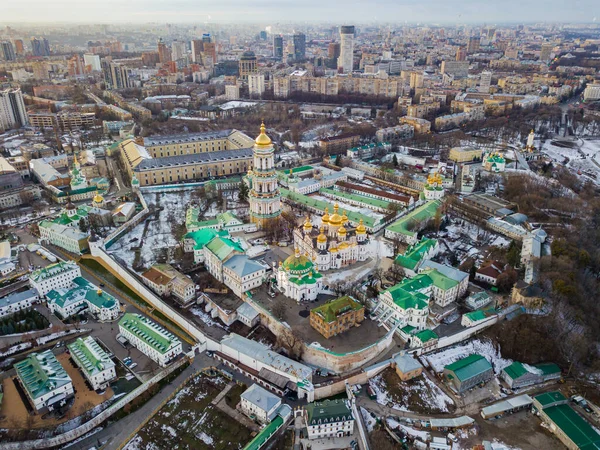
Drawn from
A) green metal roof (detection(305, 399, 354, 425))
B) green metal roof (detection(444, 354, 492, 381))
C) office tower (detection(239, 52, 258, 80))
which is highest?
office tower (detection(239, 52, 258, 80))

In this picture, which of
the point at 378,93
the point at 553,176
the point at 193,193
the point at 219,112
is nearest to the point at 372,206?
the point at 193,193

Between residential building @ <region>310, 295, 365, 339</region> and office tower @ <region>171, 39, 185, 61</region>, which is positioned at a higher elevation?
office tower @ <region>171, 39, 185, 61</region>

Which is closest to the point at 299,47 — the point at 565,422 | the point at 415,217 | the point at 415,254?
the point at 415,217

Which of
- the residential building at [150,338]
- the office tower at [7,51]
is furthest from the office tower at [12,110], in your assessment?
the office tower at [7,51]

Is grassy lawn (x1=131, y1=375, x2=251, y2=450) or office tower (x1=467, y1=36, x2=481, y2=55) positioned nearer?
grassy lawn (x1=131, y1=375, x2=251, y2=450)

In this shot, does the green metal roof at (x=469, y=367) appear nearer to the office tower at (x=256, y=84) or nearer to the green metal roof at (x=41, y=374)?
the green metal roof at (x=41, y=374)

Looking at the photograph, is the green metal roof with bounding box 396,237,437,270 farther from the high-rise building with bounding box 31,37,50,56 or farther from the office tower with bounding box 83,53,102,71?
the high-rise building with bounding box 31,37,50,56

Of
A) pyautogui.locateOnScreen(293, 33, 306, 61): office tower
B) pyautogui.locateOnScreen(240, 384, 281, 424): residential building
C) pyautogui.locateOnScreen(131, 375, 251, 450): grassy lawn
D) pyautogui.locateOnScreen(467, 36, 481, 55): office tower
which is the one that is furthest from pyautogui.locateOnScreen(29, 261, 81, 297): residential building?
pyautogui.locateOnScreen(467, 36, 481, 55): office tower

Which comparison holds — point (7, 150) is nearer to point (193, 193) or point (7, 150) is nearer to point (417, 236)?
point (193, 193)

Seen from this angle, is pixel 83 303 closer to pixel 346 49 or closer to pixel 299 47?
pixel 346 49
